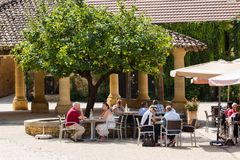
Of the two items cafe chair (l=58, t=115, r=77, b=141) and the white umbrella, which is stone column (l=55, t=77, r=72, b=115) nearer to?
cafe chair (l=58, t=115, r=77, b=141)

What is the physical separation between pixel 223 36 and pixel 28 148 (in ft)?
88.4

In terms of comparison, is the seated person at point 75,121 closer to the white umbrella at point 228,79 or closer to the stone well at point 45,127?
the stone well at point 45,127

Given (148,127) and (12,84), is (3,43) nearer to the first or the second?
(148,127)

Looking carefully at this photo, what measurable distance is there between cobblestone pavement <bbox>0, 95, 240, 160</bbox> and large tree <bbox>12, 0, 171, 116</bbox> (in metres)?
2.55

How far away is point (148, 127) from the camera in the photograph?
59.0ft

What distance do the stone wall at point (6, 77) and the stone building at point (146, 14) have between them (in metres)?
0.19

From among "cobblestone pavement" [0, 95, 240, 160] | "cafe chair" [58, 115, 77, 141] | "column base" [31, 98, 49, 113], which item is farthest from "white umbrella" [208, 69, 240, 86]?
"column base" [31, 98, 49, 113]

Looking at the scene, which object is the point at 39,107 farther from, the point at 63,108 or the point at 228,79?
the point at 228,79

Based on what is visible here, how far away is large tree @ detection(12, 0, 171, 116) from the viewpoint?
2008 cm

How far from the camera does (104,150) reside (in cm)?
1691

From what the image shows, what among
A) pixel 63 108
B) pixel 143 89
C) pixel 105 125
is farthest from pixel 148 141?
pixel 143 89

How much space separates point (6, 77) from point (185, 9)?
18.8 m

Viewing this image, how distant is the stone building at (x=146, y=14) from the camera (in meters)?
28.0

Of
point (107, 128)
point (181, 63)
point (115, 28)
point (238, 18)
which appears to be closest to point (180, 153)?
point (107, 128)
